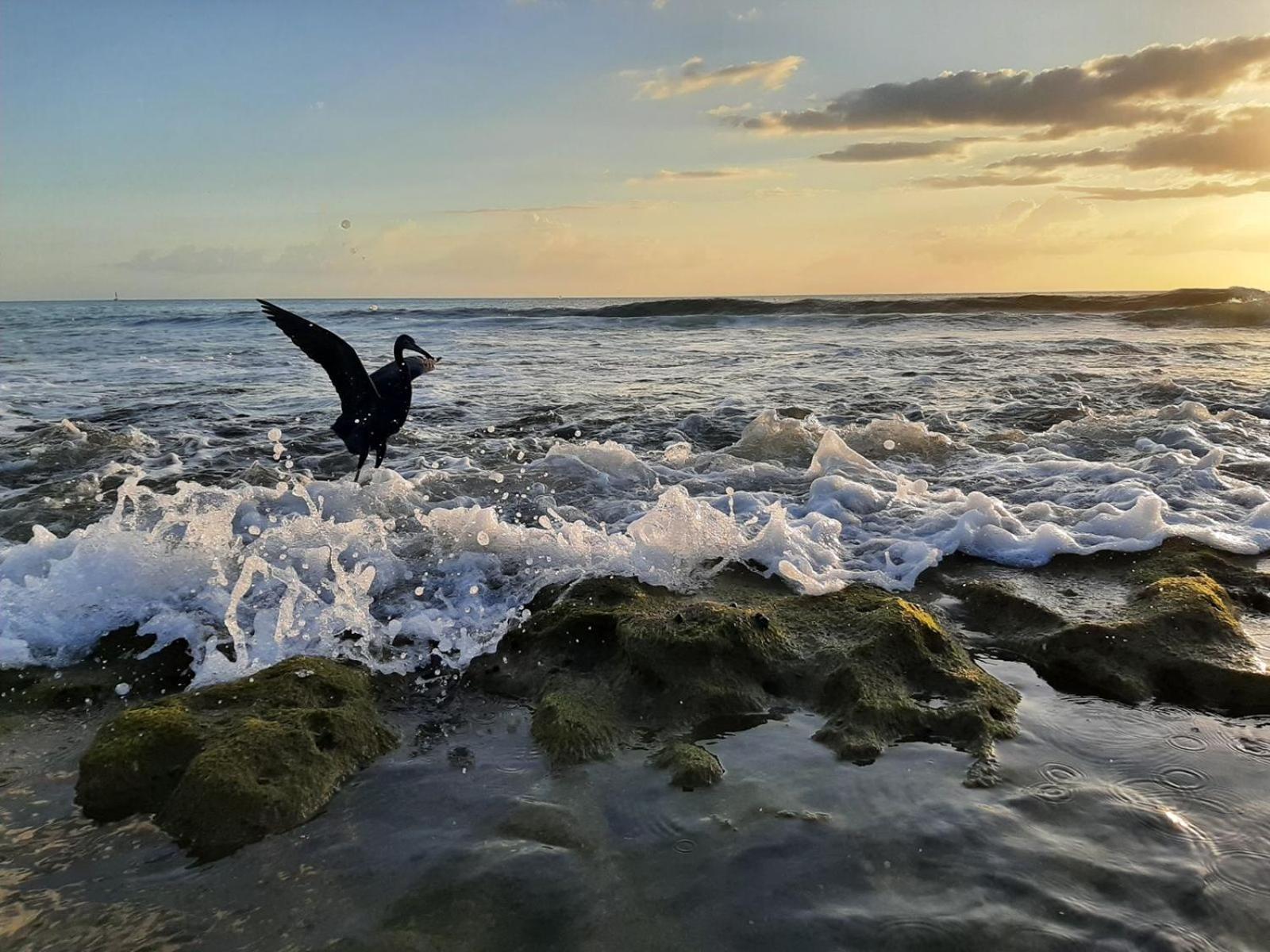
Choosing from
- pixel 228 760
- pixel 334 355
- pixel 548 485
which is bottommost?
pixel 228 760

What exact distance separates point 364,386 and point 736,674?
2.99m

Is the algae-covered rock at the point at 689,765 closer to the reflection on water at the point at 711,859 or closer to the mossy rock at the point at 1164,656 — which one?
the reflection on water at the point at 711,859

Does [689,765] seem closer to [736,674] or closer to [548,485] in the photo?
[736,674]

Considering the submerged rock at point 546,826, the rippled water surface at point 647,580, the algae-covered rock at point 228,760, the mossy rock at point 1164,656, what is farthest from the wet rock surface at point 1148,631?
the algae-covered rock at point 228,760

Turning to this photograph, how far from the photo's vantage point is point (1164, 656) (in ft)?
14.1

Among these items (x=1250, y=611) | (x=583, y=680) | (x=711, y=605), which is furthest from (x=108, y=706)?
(x=1250, y=611)

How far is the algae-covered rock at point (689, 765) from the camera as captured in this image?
340 cm

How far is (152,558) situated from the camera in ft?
17.0

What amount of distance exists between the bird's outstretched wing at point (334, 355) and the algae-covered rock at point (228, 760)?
2074mm

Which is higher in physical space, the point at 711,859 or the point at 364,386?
the point at 364,386

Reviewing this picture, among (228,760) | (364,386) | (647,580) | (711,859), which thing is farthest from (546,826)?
(364,386)

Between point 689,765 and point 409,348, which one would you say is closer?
point 689,765

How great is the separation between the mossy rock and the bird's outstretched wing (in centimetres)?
422

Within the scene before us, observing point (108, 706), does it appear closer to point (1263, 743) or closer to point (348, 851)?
point (348, 851)
